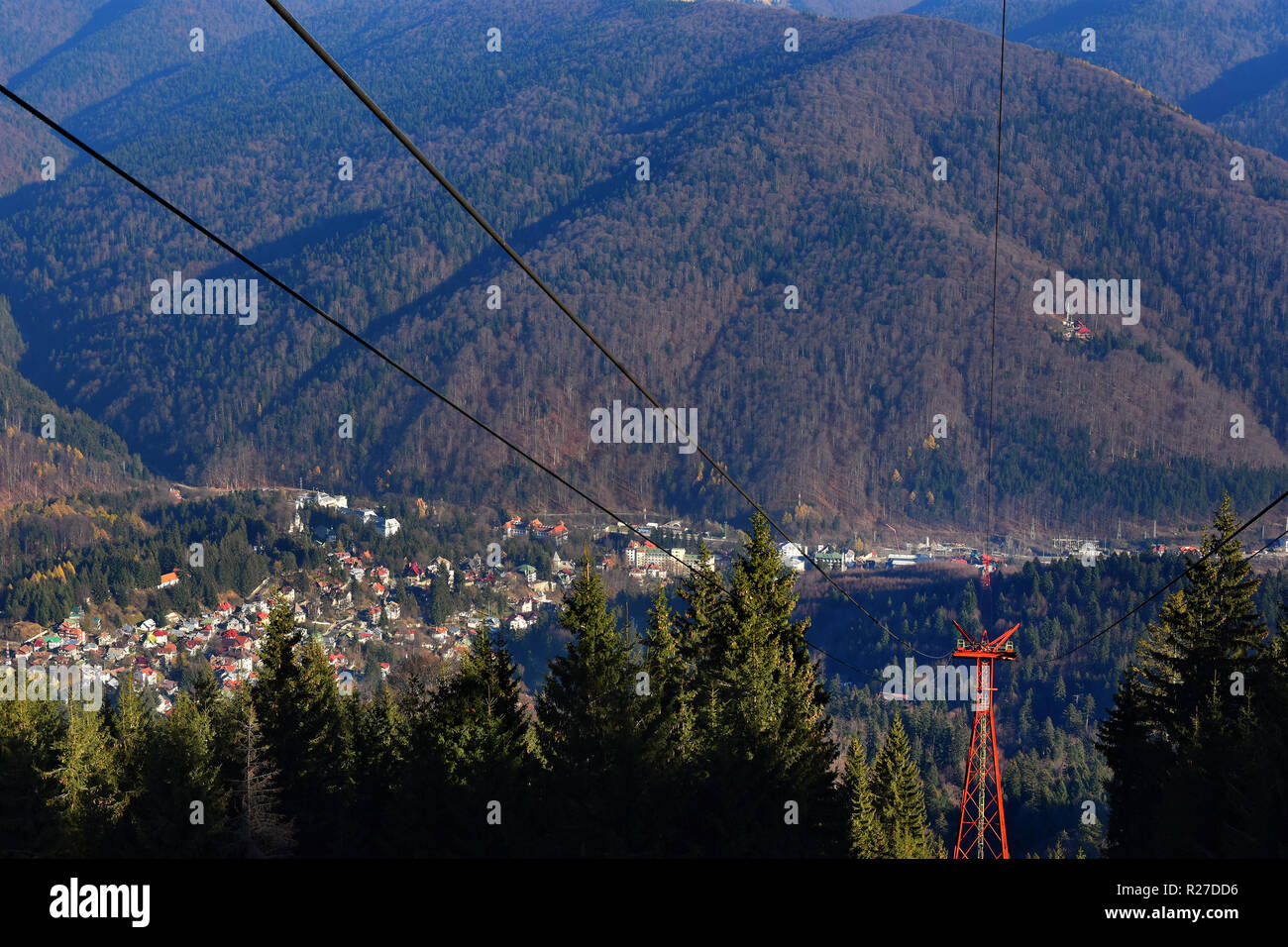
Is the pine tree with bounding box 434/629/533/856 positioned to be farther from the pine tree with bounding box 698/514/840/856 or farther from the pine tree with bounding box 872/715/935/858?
the pine tree with bounding box 872/715/935/858

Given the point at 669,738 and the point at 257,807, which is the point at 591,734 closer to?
the point at 669,738

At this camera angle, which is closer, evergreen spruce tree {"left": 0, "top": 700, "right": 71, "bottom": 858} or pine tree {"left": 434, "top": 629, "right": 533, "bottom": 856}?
pine tree {"left": 434, "top": 629, "right": 533, "bottom": 856}

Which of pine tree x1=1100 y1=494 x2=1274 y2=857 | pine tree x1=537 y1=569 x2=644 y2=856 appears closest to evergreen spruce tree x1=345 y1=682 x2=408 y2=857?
pine tree x1=537 y1=569 x2=644 y2=856

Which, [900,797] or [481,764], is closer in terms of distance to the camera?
[481,764]

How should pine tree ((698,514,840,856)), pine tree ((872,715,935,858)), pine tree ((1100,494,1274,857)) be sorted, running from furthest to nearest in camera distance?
pine tree ((872,715,935,858))
pine tree ((698,514,840,856))
pine tree ((1100,494,1274,857))

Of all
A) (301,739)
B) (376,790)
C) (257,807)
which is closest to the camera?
(257,807)

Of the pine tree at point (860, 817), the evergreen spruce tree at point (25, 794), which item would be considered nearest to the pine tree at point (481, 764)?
the pine tree at point (860, 817)

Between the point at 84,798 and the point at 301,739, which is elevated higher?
the point at 301,739

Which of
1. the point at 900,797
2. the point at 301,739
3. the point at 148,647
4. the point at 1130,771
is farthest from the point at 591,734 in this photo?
the point at 148,647

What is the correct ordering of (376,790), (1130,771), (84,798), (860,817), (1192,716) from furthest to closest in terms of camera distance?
(1130,771) < (860,817) < (376,790) < (84,798) < (1192,716)

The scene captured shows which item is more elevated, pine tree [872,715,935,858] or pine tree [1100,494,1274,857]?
pine tree [1100,494,1274,857]

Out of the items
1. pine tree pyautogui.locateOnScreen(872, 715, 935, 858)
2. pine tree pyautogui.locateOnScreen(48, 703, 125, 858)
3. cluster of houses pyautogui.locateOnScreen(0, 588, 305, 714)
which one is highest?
cluster of houses pyautogui.locateOnScreen(0, 588, 305, 714)

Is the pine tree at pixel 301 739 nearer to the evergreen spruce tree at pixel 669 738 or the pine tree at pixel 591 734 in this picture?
the pine tree at pixel 591 734

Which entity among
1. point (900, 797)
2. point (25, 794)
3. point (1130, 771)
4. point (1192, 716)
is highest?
point (1192, 716)
